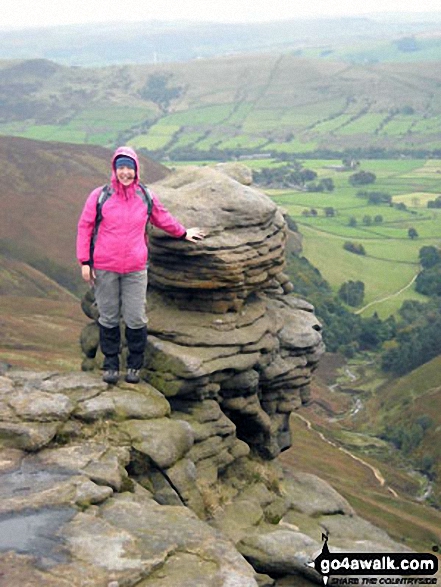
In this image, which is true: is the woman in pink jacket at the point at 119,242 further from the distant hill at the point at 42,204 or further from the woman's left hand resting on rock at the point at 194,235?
the distant hill at the point at 42,204

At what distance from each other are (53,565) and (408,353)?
436 ft

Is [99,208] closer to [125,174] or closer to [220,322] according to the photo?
[125,174]

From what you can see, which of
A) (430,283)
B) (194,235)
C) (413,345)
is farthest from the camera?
(430,283)

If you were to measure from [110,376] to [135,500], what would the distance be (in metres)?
5.94

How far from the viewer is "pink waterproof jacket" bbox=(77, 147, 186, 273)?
22766mm

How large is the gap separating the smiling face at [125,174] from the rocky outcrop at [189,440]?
5.48 metres

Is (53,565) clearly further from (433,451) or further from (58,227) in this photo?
(58,227)

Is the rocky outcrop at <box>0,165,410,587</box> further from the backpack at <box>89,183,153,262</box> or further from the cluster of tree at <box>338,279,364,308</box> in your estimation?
the cluster of tree at <box>338,279,364,308</box>

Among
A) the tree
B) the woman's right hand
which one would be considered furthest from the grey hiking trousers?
the tree

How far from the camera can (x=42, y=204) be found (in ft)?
507

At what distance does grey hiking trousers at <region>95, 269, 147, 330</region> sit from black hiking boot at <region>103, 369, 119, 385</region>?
1.53 meters

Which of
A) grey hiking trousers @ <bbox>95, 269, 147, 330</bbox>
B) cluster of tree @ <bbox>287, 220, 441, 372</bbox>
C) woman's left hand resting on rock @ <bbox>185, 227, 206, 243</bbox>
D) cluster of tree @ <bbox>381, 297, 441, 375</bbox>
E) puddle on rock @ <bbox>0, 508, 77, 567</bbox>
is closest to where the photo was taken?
puddle on rock @ <bbox>0, 508, 77, 567</bbox>

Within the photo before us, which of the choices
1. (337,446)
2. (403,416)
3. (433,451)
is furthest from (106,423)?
(403,416)

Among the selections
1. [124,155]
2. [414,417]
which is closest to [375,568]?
[124,155]
